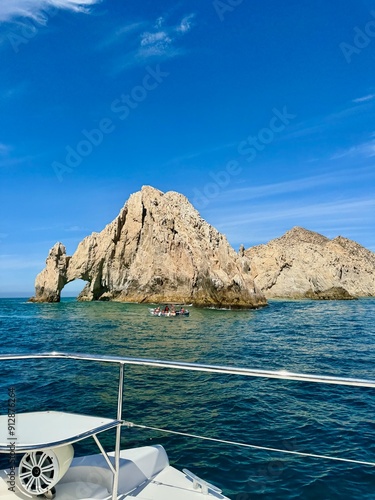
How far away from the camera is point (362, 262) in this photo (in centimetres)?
17925

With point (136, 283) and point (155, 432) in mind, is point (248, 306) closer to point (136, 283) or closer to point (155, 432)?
point (136, 283)

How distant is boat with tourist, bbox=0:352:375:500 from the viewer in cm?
296

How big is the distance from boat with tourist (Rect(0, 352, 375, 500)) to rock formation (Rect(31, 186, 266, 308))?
6394 centimetres

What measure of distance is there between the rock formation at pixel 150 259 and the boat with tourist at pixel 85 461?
63944 millimetres

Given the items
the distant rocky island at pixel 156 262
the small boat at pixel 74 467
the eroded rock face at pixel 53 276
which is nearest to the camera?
the small boat at pixel 74 467

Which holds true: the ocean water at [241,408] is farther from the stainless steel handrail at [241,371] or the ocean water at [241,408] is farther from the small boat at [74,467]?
the stainless steel handrail at [241,371]

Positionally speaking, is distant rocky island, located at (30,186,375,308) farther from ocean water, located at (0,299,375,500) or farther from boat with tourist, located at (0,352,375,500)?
boat with tourist, located at (0,352,375,500)

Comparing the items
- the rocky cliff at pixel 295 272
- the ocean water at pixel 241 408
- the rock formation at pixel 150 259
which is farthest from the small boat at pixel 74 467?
the rocky cliff at pixel 295 272

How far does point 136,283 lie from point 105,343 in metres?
57.8

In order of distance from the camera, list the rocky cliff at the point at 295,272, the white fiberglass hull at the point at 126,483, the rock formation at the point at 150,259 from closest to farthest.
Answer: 1. the white fiberglass hull at the point at 126,483
2. the rock formation at the point at 150,259
3. the rocky cliff at the point at 295,272

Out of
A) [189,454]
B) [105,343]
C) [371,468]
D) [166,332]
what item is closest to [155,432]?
[189,454]

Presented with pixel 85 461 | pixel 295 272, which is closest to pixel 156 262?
pixel 295 272

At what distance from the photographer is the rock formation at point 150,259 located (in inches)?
2872

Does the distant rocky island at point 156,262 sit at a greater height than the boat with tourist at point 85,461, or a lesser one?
greater
